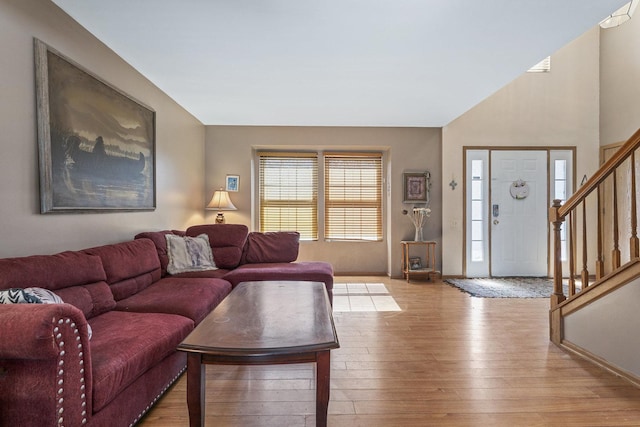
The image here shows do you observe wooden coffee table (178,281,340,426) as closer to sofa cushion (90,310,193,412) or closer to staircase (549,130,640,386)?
sofa cushion (90,310,193,412)

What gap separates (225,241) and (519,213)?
458cm

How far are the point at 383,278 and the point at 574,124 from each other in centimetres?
395

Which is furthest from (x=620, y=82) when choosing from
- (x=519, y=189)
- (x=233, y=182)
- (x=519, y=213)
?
(x=233, y=182)

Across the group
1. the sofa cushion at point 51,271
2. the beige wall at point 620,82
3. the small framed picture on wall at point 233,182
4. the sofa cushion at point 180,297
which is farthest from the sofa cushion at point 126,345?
the beige wall at point 620,82

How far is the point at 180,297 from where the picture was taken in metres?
2.50

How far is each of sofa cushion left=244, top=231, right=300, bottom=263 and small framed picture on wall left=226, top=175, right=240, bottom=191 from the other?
4.97 ft

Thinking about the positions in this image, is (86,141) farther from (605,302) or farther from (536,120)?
(536,120)

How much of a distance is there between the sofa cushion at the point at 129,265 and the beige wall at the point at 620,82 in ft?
21.0

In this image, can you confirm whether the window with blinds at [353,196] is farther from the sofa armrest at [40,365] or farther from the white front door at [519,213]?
the sofa armrest at [40,365]

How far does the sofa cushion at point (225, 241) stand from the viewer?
3.84 m

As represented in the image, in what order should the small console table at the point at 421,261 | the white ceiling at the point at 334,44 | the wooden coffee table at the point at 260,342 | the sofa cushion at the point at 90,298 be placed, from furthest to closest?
the small console table at the point at 421,261 → the white ceiling at the point at 334,44 → the sofa cushion at the point at 90,298 → the wooden coffee table at the point at 260,342

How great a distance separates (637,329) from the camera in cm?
212

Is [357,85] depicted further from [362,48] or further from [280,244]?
[280,244]

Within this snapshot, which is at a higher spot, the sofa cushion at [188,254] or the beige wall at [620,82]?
the beige wall at [620,82]
